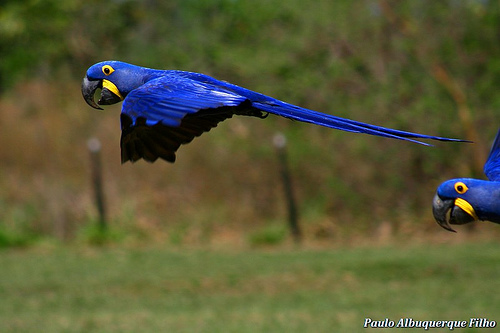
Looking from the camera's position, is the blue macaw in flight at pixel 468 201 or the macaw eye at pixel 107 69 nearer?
the blue macaw in flight at pixel 468 201

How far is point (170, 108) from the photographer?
8.20ft

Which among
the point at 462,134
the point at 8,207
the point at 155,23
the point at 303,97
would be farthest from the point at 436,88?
the point at 155,23

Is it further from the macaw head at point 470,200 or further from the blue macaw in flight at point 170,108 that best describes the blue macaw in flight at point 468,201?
the blue macaw in flight at point 170,108

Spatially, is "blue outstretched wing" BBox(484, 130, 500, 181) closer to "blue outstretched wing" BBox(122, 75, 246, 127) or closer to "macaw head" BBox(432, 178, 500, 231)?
"macaw head" BBox(432, 178, 500, 231)

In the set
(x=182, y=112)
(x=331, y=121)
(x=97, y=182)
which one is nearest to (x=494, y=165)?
(x=331, y=121)

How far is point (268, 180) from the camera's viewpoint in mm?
12055

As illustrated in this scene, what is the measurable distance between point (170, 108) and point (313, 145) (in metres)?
9.83

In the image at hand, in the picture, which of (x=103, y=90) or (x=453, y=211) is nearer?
(x=453, y=211)

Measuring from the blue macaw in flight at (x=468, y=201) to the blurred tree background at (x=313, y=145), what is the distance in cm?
850

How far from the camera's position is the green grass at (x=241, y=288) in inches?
259

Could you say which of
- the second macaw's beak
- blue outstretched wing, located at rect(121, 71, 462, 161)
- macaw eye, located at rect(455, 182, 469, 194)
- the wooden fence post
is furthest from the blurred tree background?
macaw eye, located at rect(455, 182, 469, 194)

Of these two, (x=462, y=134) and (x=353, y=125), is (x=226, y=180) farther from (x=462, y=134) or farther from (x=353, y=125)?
(x=353, y=125)

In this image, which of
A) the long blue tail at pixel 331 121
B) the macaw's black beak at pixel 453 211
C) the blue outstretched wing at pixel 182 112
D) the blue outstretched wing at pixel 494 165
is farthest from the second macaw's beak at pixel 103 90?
the blue outstretched wing at pixel 494 165

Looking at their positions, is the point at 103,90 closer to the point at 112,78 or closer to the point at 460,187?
the point at 112,78
